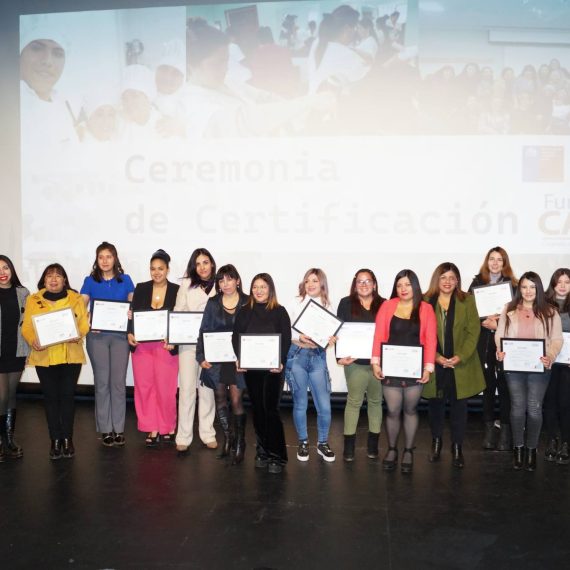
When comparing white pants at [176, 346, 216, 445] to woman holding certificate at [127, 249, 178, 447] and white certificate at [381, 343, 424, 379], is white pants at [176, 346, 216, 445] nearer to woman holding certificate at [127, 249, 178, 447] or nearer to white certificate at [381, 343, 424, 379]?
woman holding certificate at [127, 249, 178, 447]

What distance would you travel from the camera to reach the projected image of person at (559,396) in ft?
14.7

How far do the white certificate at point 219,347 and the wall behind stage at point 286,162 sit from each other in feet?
6.05

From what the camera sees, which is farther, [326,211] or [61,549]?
[326,211]

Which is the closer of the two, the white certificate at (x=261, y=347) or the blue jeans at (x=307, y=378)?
the white certificate at (x=261, y=347)

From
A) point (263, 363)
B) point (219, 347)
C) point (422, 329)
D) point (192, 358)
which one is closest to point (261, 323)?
point (263, 363)

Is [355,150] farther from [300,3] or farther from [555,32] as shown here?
[555,32]

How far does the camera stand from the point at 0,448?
466 cm

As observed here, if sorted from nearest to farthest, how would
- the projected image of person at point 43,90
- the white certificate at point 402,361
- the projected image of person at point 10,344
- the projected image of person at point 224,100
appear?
the white certificate at point 402,361, the projected image of person at point 10,344, the projected image of person at point 224,100, the projected image of person at point 43,90

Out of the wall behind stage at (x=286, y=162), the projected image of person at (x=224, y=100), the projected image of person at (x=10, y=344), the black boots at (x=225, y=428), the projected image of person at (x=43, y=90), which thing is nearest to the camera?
the projected image of person at (x=10, y=344)

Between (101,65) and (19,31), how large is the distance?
1041 mm

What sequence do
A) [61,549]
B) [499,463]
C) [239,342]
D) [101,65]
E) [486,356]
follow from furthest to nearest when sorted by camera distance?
[101,65] → [486,356] → [499,463] → [239,342] → [61,549]

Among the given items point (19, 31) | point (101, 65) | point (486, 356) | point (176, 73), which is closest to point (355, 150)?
point (176, 73)

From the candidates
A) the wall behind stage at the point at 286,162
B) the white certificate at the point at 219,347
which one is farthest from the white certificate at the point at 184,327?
the wall behind stage at the point at 286,162

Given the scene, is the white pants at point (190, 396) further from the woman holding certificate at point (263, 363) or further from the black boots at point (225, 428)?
the woman holding certificate at point (263, 363)
